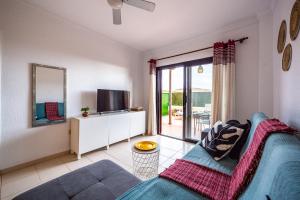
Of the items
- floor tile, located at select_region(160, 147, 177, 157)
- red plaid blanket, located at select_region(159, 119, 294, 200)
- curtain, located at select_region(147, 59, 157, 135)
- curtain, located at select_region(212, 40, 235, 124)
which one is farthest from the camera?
curtain, located at select_region(147, 59, 157, 135)

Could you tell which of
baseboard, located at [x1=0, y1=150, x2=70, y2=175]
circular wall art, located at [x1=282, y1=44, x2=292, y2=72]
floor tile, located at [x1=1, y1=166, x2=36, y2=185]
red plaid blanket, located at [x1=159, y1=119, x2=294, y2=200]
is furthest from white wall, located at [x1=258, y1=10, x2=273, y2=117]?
floor tile, located at [x1=1, y1=166, x2=36, y2=185]

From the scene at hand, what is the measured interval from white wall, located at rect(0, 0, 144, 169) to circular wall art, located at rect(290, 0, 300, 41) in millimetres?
3053

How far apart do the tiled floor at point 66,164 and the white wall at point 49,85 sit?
1.06 metres

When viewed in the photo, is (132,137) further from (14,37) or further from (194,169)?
(14,37)

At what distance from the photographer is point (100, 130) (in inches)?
104

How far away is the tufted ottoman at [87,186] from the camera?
97cm

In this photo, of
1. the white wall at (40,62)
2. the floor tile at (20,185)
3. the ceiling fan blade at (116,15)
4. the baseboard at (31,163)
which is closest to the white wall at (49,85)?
the white wall at (40,62)

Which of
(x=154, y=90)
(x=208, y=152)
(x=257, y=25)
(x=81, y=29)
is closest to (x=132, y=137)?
(x=154, y=90)

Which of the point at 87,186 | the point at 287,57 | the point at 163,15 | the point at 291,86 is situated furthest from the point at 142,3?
the point at 87,186

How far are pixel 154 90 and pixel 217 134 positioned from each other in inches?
91.5

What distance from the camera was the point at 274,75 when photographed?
2021mm

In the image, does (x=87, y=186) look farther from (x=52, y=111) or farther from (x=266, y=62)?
(x=266, y=62)

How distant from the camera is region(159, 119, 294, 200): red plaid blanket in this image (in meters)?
0.79

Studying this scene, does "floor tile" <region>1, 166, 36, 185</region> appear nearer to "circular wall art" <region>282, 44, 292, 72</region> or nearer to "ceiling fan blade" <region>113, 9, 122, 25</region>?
"ceiling fan blade" <region>113, 9, 122, 25</region>
